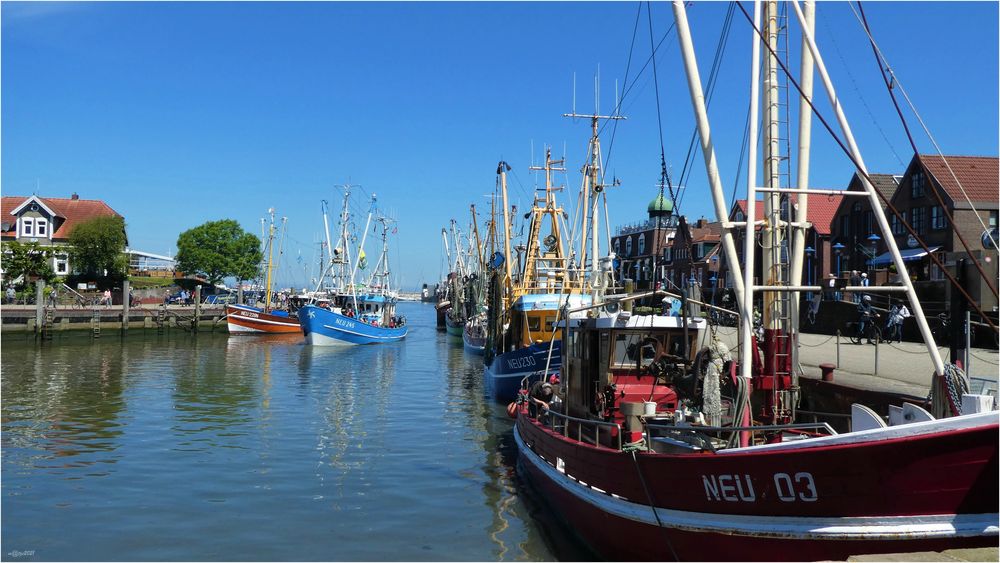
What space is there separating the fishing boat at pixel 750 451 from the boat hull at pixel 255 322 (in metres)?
50.7

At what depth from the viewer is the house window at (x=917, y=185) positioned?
42550mm

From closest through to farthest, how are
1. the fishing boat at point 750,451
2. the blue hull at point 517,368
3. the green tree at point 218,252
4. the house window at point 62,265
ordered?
the fishing boat at point 750,451
the blue hull at point 517,368
the house window at point 62,265
the green tree at point 218,252

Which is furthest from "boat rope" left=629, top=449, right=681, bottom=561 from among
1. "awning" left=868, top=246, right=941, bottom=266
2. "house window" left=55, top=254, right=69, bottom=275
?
"house window" left=55, top=254, right=69, bottom=275

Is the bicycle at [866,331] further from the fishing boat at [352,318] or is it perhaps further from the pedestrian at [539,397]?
the fishing boat at [352,318]

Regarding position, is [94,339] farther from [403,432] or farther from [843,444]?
[843,444]

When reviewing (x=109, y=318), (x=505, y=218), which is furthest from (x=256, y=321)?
(x=505, y=218)

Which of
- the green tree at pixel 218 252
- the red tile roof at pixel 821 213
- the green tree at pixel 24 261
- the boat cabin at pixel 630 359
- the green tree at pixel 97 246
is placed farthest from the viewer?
the green tree at pixel 218 252

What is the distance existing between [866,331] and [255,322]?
45987 mm

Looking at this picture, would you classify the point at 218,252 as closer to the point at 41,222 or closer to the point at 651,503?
the point at 41,222

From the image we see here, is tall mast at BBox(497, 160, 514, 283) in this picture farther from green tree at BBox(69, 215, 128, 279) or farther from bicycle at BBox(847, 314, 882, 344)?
green tree at BBox(69, 215, 128, 279)

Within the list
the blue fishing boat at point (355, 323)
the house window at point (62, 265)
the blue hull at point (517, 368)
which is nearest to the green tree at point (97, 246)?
the house window at point (62, 265)

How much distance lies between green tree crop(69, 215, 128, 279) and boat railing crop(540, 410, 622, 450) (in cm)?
6360

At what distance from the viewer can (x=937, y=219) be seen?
41.9 meters

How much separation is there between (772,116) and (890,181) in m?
44.8
